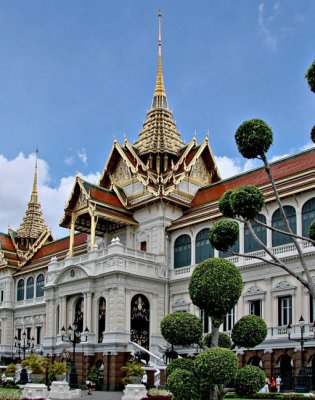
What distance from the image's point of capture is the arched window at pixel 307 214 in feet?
123

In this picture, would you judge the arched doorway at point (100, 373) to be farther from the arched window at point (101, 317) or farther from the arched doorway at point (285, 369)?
the arched doorway at point (285, 369)

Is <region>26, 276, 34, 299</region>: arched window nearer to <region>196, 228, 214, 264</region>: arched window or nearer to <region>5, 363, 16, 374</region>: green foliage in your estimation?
<region>5, 363, 16, 374</region>: green foliage

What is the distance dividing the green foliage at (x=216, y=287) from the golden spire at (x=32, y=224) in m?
53.1

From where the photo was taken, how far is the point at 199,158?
5206 centimetres

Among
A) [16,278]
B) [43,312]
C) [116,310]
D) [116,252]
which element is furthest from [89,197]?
[16,278]

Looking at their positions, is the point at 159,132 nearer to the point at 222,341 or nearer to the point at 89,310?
the point at 89,310

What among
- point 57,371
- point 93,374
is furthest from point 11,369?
point 57,371

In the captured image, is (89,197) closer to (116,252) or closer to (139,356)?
(116,252)

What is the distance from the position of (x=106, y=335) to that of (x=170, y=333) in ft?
79.5

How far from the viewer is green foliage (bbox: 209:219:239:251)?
20.2m

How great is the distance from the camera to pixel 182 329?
62.3 feet

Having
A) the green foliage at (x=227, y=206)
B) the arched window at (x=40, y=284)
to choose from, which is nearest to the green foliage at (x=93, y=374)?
the arched window at (x=40, y=284)

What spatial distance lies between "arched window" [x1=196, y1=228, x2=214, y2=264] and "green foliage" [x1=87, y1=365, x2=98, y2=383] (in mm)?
9544

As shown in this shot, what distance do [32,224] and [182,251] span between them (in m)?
31.2
